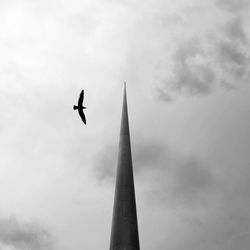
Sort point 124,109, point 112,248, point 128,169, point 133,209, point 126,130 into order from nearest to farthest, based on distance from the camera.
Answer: point 112,248, point 133,209, point 128,169, point 126,130, point 124,109

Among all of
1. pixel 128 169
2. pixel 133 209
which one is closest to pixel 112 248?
pixel 133 209

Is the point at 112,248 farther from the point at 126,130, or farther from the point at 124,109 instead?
the point at 124,109

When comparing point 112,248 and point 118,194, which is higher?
point 118,194

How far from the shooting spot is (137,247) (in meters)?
28.2

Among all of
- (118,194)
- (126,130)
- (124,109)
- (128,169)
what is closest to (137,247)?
(118,194)

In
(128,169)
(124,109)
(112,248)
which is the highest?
(124,109)

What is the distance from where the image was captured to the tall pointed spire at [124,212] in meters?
27.7

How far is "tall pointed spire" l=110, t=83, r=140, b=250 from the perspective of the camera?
2772cm

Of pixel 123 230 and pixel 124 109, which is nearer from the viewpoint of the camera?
pixel 123 230

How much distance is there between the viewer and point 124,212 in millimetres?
29156

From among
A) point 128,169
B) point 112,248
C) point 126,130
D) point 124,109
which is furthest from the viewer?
point 124,109

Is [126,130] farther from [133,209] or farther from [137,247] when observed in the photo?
[137,247]

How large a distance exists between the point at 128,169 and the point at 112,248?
7.53 metres

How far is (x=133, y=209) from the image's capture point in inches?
1172
